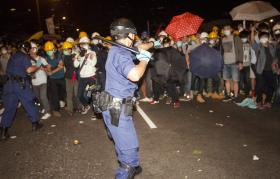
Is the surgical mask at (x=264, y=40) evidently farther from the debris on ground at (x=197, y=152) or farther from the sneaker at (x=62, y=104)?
the sneaker at (x=62, y=104)

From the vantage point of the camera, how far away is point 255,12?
10508mm

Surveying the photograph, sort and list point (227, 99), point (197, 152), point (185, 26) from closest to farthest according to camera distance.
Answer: point (197, 152), point (185, 26), point (227, 99)

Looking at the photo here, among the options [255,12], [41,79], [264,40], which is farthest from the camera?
[255,12]

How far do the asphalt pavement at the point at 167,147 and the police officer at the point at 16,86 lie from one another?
595 mm

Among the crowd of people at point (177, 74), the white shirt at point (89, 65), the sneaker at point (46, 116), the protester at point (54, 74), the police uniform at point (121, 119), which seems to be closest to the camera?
the police uniform at point (121, 119)

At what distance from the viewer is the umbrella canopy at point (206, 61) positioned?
923 cm

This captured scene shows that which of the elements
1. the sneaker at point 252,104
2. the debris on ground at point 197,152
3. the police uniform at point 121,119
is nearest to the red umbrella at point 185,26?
the sneaker at point 252,104

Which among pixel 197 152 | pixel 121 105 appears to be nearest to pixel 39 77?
pixel 197 152

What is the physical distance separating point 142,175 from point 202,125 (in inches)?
111

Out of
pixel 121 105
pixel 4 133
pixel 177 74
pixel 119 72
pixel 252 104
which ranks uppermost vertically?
pixel 119 72

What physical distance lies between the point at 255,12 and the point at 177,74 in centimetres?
387

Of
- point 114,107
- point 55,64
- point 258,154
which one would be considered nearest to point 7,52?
point 55,64

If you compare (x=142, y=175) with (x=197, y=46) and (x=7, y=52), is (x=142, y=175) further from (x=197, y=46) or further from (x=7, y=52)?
(x=7, y=52)

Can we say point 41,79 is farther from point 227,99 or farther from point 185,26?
point 227,99
